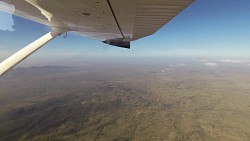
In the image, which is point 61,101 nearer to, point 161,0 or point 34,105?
point 34,105

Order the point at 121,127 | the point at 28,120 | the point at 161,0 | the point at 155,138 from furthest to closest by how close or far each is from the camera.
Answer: the point at 28,120, the point at 121,127, the point at 155,138, the point at 161,0

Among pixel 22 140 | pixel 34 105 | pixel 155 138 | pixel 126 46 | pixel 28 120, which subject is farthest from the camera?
pixel 34 105

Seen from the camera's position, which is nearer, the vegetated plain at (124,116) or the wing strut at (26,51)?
the wing strut at (26,51)

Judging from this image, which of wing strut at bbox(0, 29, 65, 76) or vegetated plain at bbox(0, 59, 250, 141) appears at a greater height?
wing strut at bbox(0, 29, 65, 76)

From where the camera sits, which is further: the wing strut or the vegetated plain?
the vegetated plain

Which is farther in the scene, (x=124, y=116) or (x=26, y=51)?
(x=124, y=116)

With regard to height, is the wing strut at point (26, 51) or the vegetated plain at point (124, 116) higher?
the wing strut at point (26, 51)

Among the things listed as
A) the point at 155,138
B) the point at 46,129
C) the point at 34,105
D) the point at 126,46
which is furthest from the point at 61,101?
the point at 126,46

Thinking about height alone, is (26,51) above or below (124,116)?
above
